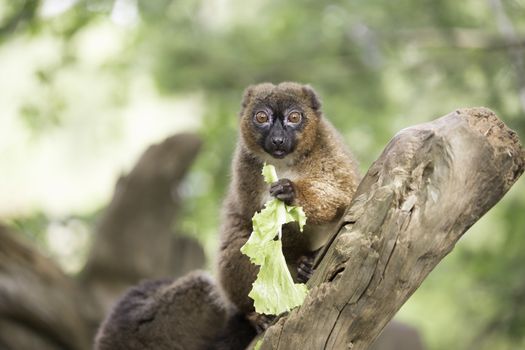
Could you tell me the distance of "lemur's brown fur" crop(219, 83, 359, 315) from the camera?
17.3ft

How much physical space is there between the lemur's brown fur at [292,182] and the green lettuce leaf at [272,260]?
0.19 meters

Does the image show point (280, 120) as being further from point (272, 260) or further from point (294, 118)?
point (272, 260)

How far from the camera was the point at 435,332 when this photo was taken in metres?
13.2

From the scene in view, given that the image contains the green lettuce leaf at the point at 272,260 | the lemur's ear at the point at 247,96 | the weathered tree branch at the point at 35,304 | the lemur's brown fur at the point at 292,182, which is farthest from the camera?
the weathered tree branch at the point at 35,304

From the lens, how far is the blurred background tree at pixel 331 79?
10633 mm

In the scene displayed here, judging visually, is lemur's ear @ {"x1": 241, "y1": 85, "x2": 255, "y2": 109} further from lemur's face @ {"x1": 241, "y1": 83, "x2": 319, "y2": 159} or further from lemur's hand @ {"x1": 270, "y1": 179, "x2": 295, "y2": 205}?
lemur's hand @ {"x1": 270, "y1": 179, "x2": 295, "y2": 205}

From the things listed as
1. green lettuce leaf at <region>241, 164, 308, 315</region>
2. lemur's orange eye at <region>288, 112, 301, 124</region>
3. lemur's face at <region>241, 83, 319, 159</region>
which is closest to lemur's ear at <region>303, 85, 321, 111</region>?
lemur's face at <region>241, 83, 319, 159</region>

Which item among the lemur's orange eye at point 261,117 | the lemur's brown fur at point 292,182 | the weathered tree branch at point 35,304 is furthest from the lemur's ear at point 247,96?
the weathered tree branch at point 35,304

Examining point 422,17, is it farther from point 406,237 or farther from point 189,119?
point 406,237

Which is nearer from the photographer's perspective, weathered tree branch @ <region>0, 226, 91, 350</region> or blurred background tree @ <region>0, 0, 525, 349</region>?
weathered tree branch @ <region>0, 226, 91, 350</region>

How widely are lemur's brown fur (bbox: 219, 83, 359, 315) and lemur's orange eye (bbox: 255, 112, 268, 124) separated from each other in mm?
73

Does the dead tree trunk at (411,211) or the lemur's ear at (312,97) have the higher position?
the lemur's ear at (312,97)

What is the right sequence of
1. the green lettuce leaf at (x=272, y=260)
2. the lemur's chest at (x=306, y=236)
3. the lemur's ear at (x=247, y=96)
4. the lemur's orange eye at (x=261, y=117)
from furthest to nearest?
the lemur's ear at (x=247, y=96) → the lemur's orange eye at (x=261, y=117) → the lemur's chest at (x=306, y=236) → the green lettuce leaf at (x=272, y=260)

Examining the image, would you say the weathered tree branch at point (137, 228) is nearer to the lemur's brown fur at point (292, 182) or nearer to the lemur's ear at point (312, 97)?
the lemur's brown fur at point (292, 182)
